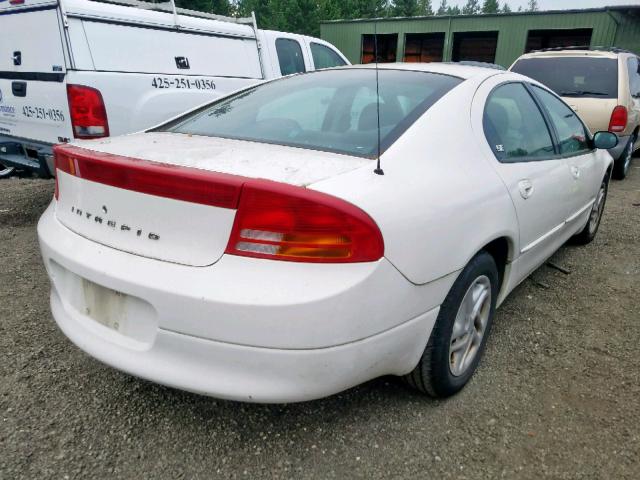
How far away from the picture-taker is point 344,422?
198 cm

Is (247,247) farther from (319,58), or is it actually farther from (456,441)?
(319,58)

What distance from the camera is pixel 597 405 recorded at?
7.02ft

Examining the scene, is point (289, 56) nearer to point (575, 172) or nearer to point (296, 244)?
point (575, 172)

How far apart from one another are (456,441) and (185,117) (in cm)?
202

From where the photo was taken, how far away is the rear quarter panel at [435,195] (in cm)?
157

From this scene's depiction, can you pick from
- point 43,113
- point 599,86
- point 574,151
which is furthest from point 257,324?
point 599,86

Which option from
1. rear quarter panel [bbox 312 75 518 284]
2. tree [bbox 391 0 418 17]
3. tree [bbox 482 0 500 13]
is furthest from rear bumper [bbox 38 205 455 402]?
tree [bbox 482 0 500 13]

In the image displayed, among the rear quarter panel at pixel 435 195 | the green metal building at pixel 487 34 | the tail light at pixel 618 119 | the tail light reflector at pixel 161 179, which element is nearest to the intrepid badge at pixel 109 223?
the tail light reflector at pixel 161 179

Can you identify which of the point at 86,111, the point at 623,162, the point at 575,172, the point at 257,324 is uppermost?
the point at 86,111

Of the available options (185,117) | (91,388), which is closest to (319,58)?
(185,117)

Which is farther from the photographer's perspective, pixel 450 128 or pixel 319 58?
pixel 319 58

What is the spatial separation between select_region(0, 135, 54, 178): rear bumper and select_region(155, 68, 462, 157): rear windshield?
2276mm

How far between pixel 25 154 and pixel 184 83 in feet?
5.30

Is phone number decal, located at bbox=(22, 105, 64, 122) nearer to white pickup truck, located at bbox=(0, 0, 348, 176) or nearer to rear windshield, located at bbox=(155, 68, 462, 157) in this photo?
white pickup truck, located at bbox=(0, 0, 348, 176)
